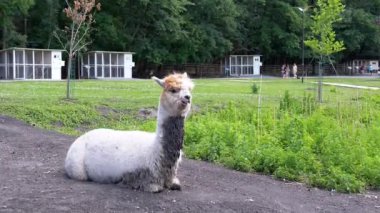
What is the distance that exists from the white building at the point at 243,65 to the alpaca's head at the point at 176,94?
63571mm

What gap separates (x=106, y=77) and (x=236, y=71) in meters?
21.0

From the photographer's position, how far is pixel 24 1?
2005 inches

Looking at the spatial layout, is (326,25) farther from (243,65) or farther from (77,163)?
(243,65)

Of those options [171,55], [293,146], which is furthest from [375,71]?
[293,146]

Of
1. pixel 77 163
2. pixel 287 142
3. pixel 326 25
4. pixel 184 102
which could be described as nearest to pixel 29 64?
pixel 326 25

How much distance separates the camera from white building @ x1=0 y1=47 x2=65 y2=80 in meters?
47.8

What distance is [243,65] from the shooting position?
2790 inches

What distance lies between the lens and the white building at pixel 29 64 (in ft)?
157

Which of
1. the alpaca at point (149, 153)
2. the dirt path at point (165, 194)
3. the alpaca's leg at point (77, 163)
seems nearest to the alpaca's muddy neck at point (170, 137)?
the alpaca at point (149, 153)

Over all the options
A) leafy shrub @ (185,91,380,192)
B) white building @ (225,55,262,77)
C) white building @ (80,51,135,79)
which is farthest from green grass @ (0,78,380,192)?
white building @ (225,55,262,77)

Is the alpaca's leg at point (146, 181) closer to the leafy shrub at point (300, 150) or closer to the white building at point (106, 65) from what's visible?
the leafy shrub at point (300, 150)

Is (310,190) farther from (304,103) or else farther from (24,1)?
(24,1)

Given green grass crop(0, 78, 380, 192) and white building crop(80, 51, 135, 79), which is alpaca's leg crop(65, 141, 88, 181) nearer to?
green grass crop(0, 78, 380, 192)

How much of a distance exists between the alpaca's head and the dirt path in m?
0.98
